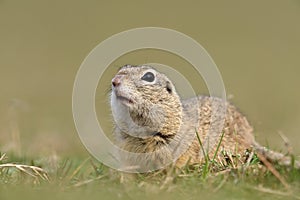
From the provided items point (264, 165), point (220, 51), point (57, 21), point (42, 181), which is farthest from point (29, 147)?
point (57, 21)

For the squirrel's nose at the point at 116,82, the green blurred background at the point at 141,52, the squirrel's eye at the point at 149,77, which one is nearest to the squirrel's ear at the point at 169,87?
the squirrel's eye at the point at 149,77

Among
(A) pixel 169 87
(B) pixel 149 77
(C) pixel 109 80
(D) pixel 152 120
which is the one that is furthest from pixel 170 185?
(C) pixel 109 80

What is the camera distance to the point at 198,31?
30656 mm

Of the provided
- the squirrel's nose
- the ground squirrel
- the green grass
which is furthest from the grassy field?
the squirrel's nose

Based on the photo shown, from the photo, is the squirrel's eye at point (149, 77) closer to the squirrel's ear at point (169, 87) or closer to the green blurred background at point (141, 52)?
the squirrel's ear at point (169, 87)

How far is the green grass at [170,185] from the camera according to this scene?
4574 mm

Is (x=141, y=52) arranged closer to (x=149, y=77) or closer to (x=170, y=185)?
(x=149, y=77)

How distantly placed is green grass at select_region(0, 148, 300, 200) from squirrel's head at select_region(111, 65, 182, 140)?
733 mm

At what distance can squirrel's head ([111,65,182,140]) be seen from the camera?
6.16 meters

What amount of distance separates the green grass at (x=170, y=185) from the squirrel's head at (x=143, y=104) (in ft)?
→ 2.40

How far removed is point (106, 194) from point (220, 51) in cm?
2357

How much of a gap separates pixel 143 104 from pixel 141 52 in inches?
823

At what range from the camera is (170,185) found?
15.9 feet

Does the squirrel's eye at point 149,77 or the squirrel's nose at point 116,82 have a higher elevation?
the squirrel's eye at point 149,77
